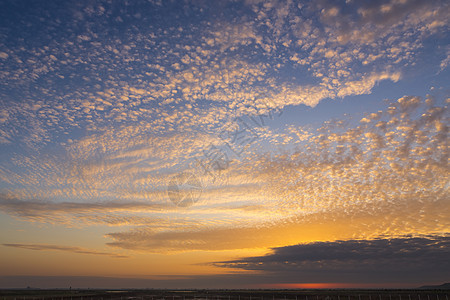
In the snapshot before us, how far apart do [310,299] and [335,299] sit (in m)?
10.2

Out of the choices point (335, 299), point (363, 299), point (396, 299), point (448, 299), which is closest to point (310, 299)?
point (335, 299)

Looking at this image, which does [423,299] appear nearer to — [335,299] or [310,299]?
[335,299]

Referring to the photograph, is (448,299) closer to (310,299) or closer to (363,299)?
(363,299)

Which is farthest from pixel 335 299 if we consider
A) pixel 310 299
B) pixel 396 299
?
pixel 396 299

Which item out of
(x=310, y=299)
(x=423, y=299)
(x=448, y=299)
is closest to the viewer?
(x=448, y=299)

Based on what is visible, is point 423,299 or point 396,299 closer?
point 423,299

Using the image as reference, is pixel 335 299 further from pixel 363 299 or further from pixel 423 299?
pixel 423 299

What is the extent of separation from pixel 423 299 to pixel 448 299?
13417 millimetres

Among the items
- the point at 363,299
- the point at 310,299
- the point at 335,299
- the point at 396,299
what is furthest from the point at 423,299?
the point at 310,299

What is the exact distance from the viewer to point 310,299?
115 meters

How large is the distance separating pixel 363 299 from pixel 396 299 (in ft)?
45.7

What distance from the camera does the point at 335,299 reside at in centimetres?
11569

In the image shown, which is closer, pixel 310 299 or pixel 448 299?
pixel 448 299

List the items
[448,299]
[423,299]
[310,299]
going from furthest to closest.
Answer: [310,299] < [423,299] < [448,299]
